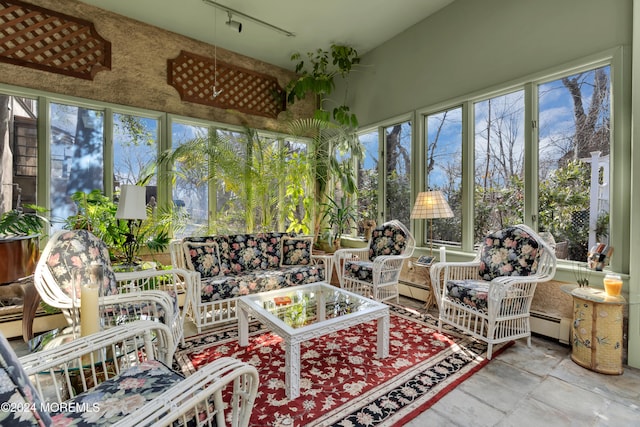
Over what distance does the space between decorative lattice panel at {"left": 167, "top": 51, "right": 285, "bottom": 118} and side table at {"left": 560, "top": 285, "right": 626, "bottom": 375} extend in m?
4.33

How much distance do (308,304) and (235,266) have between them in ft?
3.84

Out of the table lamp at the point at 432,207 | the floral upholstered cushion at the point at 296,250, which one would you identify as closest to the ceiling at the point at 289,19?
the table lamp at the point at 432,207

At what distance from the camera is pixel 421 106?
144 inches

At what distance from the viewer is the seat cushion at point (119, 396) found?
95 cm

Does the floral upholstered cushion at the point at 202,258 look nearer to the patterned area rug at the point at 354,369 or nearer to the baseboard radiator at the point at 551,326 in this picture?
the patterned area rug at the point at 354,369

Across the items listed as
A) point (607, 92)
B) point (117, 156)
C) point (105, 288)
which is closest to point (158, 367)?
point (105, 288)

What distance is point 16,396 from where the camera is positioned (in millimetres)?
552

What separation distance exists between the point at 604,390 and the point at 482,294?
0.82m

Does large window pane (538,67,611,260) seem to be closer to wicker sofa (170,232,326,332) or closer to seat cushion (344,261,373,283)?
seat cushion (344,261,373,283)

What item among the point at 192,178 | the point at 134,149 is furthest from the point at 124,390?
the point at 134,149

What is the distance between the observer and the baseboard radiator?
2.40 meters

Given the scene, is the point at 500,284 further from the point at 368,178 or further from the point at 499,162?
the point at 368,178

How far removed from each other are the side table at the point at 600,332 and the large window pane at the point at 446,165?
139cm

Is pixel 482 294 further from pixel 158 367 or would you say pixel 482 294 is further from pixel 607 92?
pixel 158 367
